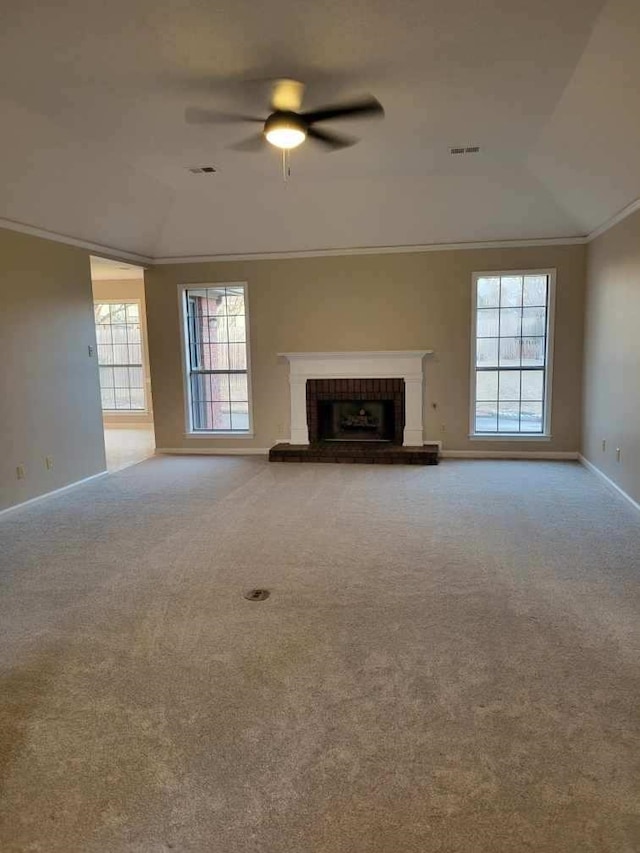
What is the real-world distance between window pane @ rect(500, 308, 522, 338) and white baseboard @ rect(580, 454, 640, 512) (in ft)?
5.59

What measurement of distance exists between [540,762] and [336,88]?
154 inches

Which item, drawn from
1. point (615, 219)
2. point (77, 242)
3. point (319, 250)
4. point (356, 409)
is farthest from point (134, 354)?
point (615, 219)

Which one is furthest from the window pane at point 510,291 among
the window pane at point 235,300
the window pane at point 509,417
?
the window pane at point 235,300

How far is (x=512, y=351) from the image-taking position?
6.87 meters

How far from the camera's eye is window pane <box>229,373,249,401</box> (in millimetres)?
7560

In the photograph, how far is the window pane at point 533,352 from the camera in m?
6.80

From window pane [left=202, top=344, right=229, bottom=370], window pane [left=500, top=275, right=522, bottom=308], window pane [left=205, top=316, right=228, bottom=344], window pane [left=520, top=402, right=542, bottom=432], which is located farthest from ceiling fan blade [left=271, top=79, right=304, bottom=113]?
window pane [left=520, top=402, right=542, bottom=432]

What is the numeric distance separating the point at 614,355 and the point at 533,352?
149 cm

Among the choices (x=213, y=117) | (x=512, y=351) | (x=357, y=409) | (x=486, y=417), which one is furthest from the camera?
(x=357, y=409)

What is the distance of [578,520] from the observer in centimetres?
456

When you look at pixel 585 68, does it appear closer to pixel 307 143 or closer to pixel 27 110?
pixel 307 143

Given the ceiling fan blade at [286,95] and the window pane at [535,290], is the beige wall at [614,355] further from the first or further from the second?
the ceiling fan blade at [286,95]

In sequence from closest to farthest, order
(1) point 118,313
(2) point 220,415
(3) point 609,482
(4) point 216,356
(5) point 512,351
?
(3) point 609,482 < (5) point 512,351 < (4) point 216,356 < (2) point 220,415 < (1) point 118,313

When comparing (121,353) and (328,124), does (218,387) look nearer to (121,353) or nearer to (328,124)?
(121,353)
